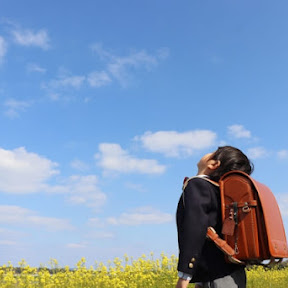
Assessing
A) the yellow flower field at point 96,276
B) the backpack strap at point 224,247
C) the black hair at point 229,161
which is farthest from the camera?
the yellow flower field at point 96,276

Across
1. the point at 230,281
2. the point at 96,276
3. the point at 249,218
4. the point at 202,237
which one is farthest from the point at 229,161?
the point at 96,276

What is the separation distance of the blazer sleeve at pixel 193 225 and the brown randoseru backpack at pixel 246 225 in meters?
0.09

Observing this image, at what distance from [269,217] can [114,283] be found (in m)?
3.68

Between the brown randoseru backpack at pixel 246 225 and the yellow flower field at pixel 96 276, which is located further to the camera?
the yellow flower field at pixel 96 276

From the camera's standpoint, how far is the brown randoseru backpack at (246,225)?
101 inches

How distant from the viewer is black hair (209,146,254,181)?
2.87 metres

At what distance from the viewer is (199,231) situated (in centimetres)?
257

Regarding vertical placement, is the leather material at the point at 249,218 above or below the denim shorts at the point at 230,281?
above

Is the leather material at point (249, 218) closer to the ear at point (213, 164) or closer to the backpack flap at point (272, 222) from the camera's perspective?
the backpack flap at point (272, 222)

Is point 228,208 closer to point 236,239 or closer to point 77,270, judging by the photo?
point 236,239

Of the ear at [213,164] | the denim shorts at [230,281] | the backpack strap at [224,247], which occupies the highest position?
the ear at [213,164]

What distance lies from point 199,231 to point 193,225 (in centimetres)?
5

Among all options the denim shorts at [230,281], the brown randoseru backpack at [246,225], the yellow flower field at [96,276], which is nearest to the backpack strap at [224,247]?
the brown randoseru backpack at [246,225]

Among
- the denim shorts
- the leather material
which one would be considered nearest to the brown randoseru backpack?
the leather material
